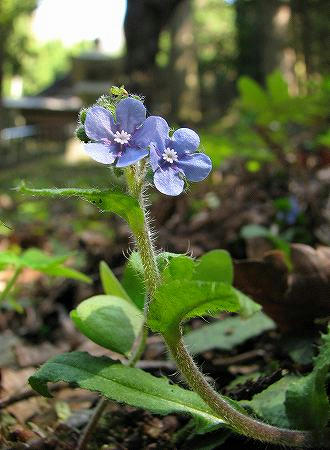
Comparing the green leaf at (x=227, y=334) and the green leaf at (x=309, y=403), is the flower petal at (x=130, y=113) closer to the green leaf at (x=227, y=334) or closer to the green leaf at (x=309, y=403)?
the green leaf at (x=309, y=403)

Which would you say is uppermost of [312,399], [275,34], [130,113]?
[130,113]

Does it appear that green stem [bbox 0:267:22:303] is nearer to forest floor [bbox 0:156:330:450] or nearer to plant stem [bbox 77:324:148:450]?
forest floor [bbox 0:156:330:450]

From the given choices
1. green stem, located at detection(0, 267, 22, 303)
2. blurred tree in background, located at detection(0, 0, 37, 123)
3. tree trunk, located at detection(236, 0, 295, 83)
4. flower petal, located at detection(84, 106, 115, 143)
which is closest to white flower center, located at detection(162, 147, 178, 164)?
flower petal, located at detection(84, 106, 115, 143)

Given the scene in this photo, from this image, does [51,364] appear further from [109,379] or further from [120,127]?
[120,127]

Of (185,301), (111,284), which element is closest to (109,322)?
(111,284)

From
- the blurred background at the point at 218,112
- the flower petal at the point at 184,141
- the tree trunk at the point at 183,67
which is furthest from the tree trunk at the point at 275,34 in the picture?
the flower petal at the point at 184,141

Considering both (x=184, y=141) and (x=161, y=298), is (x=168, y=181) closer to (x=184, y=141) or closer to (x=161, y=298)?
(x=184, y=141)
